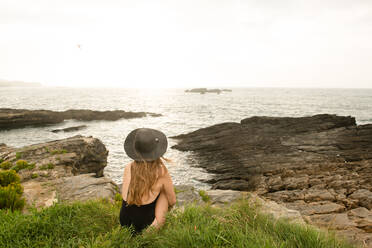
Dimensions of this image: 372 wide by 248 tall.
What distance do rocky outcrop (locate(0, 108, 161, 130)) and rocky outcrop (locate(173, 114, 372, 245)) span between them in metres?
23.6

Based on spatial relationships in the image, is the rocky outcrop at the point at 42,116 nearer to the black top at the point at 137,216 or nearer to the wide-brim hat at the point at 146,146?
the black top at the point at 137,216

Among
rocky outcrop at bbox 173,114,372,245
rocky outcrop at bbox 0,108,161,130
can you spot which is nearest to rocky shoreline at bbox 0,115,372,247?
rocky outcrop at bbox 173,114,372,245

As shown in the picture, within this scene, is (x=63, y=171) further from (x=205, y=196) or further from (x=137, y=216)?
(x=137, y=216)

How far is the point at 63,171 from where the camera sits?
10.3 m

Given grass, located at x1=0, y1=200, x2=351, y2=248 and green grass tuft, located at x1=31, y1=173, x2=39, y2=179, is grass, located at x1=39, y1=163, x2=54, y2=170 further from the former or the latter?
grass, located at x1=0, y1=200, x2=351, y2=248

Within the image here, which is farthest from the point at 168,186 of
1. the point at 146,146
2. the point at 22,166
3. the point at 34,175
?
the point at 22,166

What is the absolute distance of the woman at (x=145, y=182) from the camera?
2.96 m

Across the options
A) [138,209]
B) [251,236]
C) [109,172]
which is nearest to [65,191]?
[138,209]

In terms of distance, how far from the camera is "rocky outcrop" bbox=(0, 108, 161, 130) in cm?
3358

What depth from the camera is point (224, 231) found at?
2.72m

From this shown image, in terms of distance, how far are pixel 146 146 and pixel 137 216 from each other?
1.15m

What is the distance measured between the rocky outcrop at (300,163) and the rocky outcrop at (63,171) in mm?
7058

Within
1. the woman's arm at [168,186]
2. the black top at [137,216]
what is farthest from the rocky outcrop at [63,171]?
the woman's arm at [168,186]

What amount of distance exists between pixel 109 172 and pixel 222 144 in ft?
35.7
